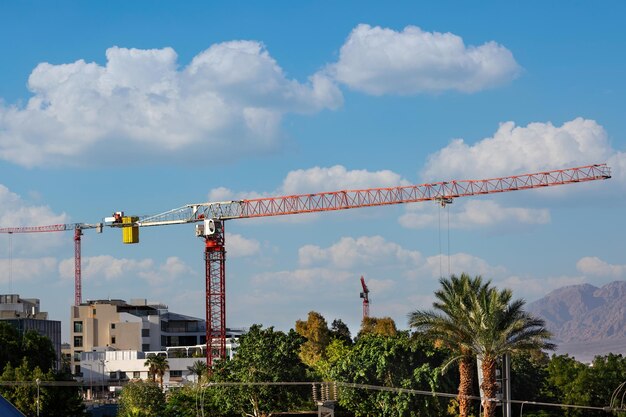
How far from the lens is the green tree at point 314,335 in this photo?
149125 millimetres

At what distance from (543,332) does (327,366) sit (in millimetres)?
35748

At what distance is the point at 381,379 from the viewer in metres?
90.8

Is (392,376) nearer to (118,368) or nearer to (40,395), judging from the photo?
(40,395)

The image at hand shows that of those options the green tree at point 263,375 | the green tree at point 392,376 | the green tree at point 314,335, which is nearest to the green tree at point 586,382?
the green tree at point 392,376

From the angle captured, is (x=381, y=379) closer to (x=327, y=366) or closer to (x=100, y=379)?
(x=327, y=366)

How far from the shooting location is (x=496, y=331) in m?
66.6

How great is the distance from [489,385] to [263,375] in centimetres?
3019

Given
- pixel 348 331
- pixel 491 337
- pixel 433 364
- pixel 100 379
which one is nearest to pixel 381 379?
pixel 433 364

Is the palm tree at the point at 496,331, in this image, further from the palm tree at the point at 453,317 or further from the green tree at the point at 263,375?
the green tree at the point at 263,375

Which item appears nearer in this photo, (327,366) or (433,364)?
(433,364)

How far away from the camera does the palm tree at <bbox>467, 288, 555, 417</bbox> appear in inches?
2606

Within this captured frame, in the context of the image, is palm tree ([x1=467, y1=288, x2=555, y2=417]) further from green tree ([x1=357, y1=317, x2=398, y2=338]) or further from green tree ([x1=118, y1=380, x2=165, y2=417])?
green tree ([x1=357, y1=317, x2=398, y2=338])

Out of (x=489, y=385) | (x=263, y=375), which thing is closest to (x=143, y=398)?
(x=263, y=375)

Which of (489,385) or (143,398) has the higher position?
(489,385)
